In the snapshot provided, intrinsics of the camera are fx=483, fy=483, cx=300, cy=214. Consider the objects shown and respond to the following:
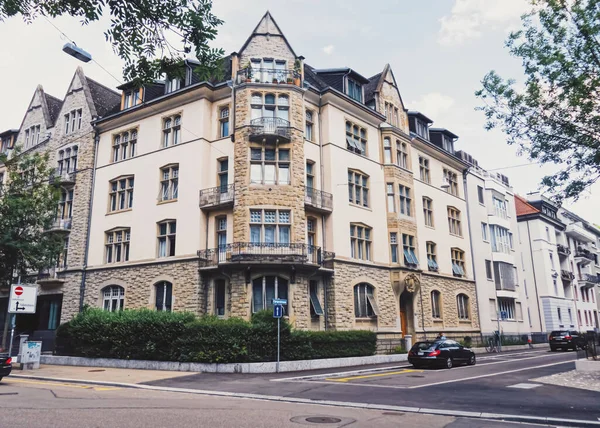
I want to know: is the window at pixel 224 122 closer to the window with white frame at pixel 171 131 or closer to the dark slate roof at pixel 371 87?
the window with white frame at pixel 171 131

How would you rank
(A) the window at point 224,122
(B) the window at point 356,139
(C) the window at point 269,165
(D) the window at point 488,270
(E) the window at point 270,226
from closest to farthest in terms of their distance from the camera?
(E) the window at point 270,226
(C) the window at point 269,165
(A) the window at point 224,122
(B) the window at point 356,139
(D) the window at point 488,270

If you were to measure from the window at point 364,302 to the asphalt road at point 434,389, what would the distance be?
7.58 m

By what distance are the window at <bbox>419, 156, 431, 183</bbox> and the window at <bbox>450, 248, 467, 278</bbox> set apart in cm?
596

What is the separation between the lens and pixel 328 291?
26.7 metres

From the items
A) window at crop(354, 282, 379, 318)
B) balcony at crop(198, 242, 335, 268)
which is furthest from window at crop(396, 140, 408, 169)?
balcony at crop(198, 242, 335, 268)

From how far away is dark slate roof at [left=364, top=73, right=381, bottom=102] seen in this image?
33.6 metres

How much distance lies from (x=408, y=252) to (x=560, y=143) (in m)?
15.1

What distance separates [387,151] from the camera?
1304 inches

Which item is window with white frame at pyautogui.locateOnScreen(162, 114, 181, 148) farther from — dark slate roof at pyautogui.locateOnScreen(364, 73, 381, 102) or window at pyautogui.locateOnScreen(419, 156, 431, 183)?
window at pyautogui.locateOnScreen(419, 156, 431, 183)

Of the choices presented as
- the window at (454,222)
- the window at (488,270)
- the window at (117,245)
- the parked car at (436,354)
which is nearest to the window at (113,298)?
the window at (117,245)

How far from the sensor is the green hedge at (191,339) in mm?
20359

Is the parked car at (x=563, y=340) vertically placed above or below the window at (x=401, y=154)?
below

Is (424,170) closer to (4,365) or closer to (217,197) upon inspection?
(217,197)

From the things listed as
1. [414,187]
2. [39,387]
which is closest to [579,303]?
[414,187]
